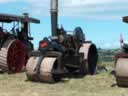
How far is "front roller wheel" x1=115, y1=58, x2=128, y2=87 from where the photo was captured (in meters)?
11.4

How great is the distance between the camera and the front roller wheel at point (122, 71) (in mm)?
11445

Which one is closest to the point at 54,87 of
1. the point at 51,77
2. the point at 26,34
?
the point at 51,77

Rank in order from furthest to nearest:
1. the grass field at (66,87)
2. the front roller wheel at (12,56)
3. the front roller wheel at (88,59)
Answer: the front roller wheel at (12,56) < the front roller wheel at (88,59) < the grass field at (66,87)

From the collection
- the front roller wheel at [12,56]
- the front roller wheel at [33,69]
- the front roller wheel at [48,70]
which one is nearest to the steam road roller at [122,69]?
the front roller wheel at [48,70]

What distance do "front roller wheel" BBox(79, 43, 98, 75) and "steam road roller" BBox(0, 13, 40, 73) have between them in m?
2.50

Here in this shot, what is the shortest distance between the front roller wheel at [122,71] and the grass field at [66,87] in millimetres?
211

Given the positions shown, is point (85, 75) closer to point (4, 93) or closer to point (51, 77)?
point (51, 77)

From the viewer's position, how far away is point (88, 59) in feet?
51.6

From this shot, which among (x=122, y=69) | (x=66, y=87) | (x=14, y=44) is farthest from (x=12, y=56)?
(x=122, y=69)

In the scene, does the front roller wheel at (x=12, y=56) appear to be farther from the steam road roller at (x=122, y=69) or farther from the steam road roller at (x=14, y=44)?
the steam road roller at (x=122, y=69)

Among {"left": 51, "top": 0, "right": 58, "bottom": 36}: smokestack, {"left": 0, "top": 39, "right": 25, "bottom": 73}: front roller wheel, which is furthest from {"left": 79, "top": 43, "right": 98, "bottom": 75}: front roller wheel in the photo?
{"left": 0, "top": 39, "right": 25, "bottom": 73}: front roller wheel

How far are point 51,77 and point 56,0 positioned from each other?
9.83 feet

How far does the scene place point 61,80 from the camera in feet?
44.8

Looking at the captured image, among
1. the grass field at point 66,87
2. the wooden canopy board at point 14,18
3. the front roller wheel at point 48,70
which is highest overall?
the wooden canopy board at point 14,18
